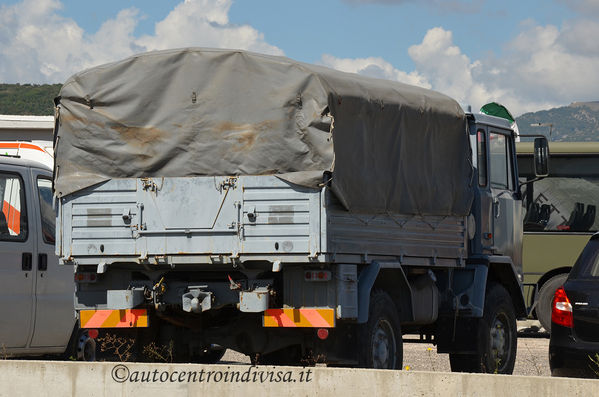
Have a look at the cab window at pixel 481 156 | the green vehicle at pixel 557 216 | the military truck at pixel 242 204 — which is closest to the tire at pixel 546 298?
the green vehicle at pixel 557 216

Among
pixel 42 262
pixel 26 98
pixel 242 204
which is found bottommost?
pixel 42 262

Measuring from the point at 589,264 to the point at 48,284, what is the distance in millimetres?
5319

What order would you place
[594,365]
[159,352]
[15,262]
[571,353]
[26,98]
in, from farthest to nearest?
[26,98]
[15,262]
[159,352]
[571,353]
[594,365]

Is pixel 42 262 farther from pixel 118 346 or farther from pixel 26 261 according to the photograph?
pixel 118 346

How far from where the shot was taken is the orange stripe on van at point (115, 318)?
35.4ft

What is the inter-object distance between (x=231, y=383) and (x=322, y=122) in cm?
282

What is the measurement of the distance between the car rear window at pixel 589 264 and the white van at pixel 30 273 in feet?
16.9

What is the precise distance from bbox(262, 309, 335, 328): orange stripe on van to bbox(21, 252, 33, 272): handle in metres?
2.74

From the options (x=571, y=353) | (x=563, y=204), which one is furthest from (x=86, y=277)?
(x=563, y=204)

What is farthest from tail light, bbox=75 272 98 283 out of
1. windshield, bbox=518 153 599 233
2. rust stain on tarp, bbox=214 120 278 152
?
windshield, bbox=518 153 599 233

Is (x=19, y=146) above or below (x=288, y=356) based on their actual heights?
above

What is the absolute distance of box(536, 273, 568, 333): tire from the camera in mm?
21375

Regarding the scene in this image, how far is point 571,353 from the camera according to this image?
9.85 meters

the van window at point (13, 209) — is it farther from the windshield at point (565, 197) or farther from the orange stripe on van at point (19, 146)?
the windshield at point (565, 197)
